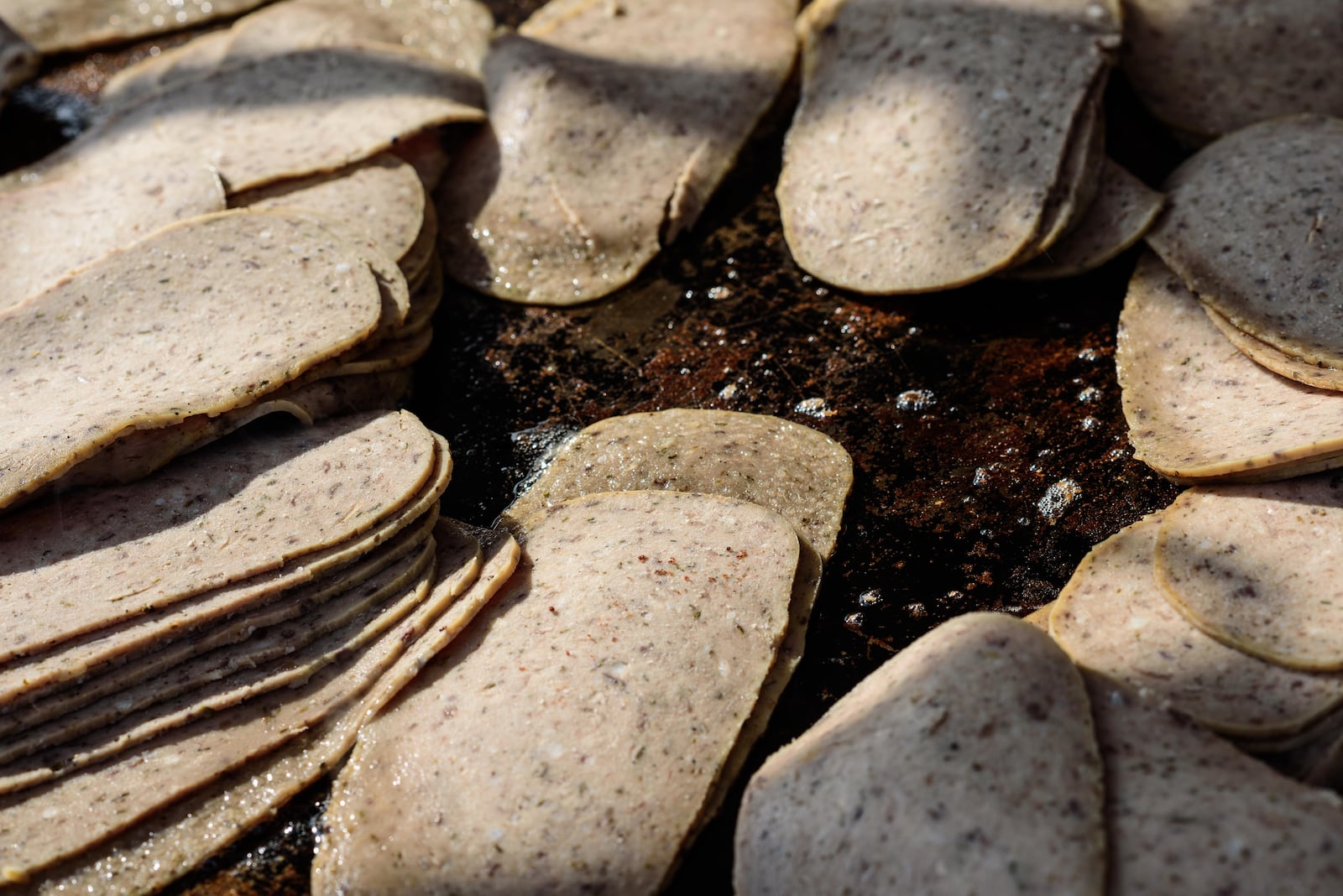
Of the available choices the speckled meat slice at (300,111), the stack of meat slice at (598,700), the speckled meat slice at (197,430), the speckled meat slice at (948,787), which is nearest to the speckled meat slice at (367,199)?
the speckled meat slice at (300,111)

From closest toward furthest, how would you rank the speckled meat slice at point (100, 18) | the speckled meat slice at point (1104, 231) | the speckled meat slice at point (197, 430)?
the speckled meat slice at point (197, 430) → the speckled meat slice at point (1104, 231) → the speckled meat slice at point (100, 18)

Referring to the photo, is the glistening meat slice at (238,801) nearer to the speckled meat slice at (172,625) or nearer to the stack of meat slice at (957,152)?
the speckled meat slice at (172,625)

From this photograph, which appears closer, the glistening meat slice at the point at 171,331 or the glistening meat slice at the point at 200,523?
the glistening meat slice at the point at 200,523

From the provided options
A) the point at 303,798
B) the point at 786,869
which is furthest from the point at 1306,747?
the point at 303,798

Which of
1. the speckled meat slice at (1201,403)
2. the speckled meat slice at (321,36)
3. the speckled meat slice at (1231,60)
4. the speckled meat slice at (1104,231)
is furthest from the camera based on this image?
the speckled meat slice at (321,36)

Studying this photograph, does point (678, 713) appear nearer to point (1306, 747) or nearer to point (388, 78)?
point (1306, 747)

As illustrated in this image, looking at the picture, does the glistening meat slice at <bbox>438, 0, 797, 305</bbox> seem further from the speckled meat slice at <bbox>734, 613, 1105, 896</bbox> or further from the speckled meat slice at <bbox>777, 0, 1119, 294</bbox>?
the speckled meat slice at <bbox>734, 613, 1105, 896</bbox>

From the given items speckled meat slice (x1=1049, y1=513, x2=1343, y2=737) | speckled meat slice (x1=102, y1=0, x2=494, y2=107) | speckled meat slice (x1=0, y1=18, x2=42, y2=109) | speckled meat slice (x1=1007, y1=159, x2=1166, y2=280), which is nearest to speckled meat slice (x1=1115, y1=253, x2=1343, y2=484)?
speckled meat slice (x1=1007, y1=159, x2=1166, y2=280)
